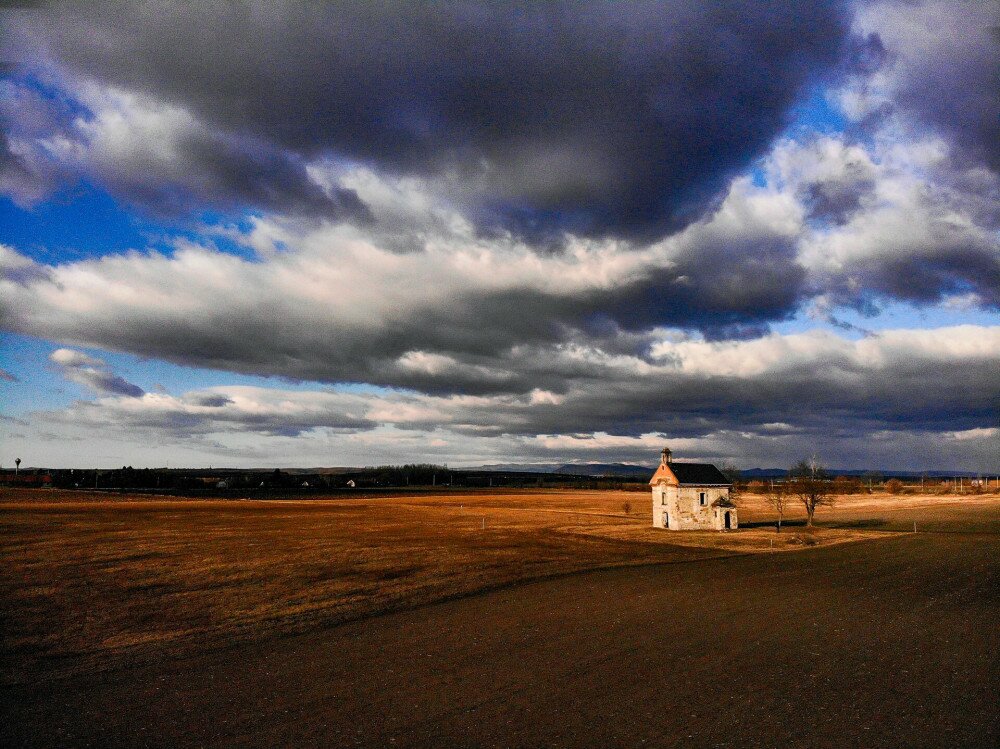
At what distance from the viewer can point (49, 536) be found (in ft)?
169

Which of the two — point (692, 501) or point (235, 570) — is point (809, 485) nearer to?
point (692, 501)

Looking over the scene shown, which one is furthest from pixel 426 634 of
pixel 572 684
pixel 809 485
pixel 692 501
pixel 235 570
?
pixel 809 485

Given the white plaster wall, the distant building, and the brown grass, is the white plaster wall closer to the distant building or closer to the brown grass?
the distant building

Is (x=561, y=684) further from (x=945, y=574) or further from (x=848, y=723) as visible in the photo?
(x=945, y=574)

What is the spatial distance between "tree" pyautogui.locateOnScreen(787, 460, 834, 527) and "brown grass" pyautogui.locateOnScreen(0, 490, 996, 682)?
15287mm

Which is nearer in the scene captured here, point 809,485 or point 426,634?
point 426,634

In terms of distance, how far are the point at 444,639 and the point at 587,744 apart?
31.4 ft

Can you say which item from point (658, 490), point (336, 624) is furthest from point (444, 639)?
point (658, 490)

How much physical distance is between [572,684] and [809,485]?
82145mm

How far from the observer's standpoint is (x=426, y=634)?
901 inches

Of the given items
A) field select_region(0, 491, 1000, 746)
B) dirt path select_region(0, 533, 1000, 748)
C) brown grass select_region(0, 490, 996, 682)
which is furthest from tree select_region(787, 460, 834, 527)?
dirt path select_region(0, 533, 1000, 748)

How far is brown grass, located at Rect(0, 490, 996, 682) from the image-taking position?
73.4ft

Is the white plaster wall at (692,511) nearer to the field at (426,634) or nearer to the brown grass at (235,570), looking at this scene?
the brown grass at (235,570)

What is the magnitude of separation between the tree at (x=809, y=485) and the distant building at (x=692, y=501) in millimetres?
17904
